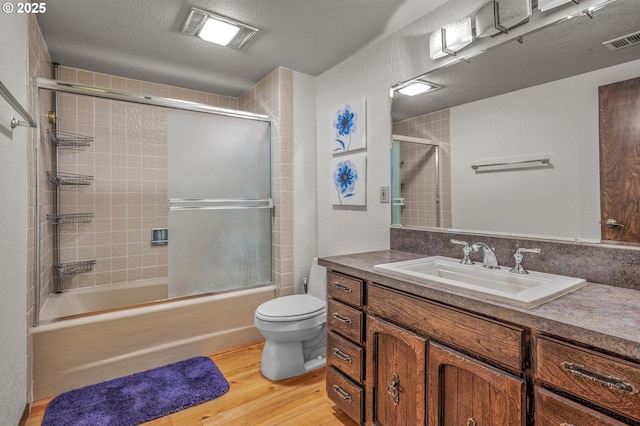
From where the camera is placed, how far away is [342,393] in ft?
5.31

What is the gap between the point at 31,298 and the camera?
1.84m

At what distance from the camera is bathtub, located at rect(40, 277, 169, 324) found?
8.05 ft

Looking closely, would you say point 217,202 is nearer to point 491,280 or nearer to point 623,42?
point 491,280

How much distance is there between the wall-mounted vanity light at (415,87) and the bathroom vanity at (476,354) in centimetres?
105

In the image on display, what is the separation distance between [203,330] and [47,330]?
2.99 ft

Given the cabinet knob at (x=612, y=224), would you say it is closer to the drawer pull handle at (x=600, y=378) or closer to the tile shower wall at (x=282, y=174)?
the drawer pull handle at (x=600, y=378)

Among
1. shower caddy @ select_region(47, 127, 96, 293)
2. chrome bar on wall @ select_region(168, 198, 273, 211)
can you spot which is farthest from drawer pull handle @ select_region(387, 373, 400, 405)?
shower caddy @ select_region(47, 127, 96, 293)

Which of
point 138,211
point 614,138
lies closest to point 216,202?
point 138,211

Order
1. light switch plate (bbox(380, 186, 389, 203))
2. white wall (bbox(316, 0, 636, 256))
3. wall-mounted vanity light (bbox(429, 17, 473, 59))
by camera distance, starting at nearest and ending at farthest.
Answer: wall-mounted vanity light (bbox(429, 17, 473, 59)) < white wall (bbox(316, 0, 636, 256)) < light switch plate (bbox(380, 186, 389, 203))

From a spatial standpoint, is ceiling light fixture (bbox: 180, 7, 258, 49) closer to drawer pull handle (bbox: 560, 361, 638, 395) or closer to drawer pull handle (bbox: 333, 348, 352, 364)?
drawer pull handle (bbox: 333, 348, 352, 364)

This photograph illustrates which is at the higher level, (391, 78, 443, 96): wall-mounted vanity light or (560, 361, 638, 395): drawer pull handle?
(391, 78, 443, 96): wall-mounted vanity light

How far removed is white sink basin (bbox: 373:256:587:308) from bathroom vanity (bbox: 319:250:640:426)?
0.03m

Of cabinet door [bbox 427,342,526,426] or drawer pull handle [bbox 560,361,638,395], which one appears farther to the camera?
cabinet door [bbox 427,342,526,426]

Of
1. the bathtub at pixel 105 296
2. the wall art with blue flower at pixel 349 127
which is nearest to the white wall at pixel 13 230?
the bathtub at pixel 105 296
